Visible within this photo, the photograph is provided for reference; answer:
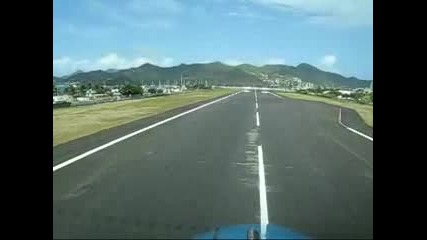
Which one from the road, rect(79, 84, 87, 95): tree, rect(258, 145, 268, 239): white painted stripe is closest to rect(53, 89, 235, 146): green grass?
the road

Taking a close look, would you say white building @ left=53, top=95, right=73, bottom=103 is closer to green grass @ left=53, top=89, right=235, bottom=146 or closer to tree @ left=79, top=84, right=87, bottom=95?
tree @ left=79, top=84, right=87, bottom=95

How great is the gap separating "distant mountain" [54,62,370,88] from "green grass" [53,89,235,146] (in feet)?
7.86

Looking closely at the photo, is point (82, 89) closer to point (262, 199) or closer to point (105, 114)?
point (262, 199)

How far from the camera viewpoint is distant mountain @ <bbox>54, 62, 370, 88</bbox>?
299 inches

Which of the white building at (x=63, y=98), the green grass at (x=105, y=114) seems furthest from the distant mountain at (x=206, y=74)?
the green grass at (x=105, y=114)

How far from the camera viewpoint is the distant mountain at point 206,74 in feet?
24.9

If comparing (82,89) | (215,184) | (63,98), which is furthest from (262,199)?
(82,89)

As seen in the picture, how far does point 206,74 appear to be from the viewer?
27.1 feet

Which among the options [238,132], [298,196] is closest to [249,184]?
[298,196]
